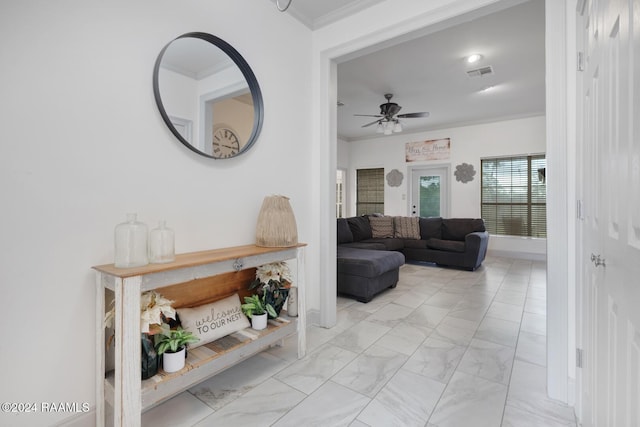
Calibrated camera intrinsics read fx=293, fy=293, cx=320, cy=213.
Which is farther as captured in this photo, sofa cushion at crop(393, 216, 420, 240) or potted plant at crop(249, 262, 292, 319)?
sofa cushion at crop(393, 216, 420, 240)

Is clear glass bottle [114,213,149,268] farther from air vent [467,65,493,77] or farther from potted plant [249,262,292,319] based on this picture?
air vent [467,65,493,77]

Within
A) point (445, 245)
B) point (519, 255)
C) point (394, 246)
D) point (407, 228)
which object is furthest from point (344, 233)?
point (519, 255)

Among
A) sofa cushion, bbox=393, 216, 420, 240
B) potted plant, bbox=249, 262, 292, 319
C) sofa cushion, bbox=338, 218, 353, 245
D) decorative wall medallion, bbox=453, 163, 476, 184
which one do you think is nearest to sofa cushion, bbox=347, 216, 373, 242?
sofa cushion, bbox=338, 218, 353, 245

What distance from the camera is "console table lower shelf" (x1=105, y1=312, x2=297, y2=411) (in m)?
1.36

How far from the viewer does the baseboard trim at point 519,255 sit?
5637 millimetres

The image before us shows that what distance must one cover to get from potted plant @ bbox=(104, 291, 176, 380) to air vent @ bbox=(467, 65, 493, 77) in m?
4.32

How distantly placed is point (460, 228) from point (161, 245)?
17.1 feet

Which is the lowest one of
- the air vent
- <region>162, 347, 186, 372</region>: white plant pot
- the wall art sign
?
<region>162, 347, 186, 372</region>: white plant pot

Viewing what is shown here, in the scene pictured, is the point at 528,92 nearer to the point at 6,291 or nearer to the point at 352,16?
the point at 352,16

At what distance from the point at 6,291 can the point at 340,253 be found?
300cm

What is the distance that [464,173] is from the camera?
251 inches

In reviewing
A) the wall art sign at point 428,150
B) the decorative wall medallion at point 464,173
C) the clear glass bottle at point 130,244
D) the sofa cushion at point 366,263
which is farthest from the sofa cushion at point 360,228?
the clear glass bottle at point 130,244

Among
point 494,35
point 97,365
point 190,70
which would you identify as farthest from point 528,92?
point 97,365

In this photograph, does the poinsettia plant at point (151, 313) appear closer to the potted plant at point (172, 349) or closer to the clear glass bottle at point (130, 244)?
the potted plant at point (172, 349)
